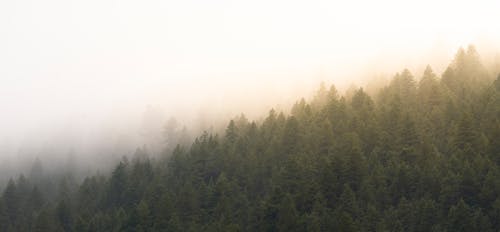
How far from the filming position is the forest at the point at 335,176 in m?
72.8

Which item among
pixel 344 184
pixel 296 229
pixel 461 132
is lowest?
pixel 296 229

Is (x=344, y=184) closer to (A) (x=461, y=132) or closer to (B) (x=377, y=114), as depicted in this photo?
(A) (x=461, y=132)

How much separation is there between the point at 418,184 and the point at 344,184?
8664mm

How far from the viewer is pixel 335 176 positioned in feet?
271

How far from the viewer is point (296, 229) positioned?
73938 mm

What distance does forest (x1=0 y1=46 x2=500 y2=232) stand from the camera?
7281cm

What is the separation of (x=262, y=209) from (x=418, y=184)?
63.3 feet

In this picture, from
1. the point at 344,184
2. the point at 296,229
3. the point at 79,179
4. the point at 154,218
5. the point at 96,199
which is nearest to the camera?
the point at 296,229

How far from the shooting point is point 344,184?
79438 millimetres

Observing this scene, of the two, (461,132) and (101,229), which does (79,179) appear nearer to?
(101,229)

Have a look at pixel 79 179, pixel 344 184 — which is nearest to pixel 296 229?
pixel 344 184

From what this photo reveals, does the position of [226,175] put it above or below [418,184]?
above

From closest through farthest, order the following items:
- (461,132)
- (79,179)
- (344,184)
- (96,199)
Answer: (344,184), (461,132), (96,199), (79,179)

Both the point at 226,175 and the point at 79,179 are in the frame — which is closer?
the point at 226,175
